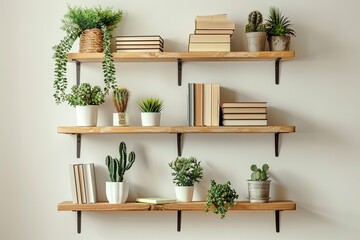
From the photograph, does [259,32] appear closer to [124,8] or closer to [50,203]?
[124,8]

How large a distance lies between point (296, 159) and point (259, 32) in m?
0.74

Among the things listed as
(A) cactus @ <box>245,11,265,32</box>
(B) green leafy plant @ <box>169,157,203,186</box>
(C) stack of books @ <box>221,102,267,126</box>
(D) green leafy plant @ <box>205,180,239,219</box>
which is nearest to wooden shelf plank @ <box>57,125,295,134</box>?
(C) stack of books @ <box>221,102,267,126</box>

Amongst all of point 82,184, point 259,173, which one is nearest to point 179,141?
point 259,173

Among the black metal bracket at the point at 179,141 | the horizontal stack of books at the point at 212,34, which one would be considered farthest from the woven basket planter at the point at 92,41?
the black metal bracket at the point at 179,141

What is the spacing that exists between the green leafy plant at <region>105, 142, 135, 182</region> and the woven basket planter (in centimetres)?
53

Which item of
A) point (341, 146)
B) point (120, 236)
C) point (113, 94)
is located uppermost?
point (113, 94)

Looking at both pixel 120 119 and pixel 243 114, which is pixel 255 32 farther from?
pixel 120 119

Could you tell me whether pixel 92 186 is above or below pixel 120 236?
above

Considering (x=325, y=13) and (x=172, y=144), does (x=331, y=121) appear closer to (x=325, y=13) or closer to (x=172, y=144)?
(x=325, y=13)

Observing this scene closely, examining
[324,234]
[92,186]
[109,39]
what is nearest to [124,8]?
[109,39]

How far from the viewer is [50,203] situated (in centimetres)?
364

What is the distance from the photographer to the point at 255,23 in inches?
138

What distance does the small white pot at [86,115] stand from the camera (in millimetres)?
3484

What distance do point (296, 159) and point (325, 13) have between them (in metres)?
0.83
